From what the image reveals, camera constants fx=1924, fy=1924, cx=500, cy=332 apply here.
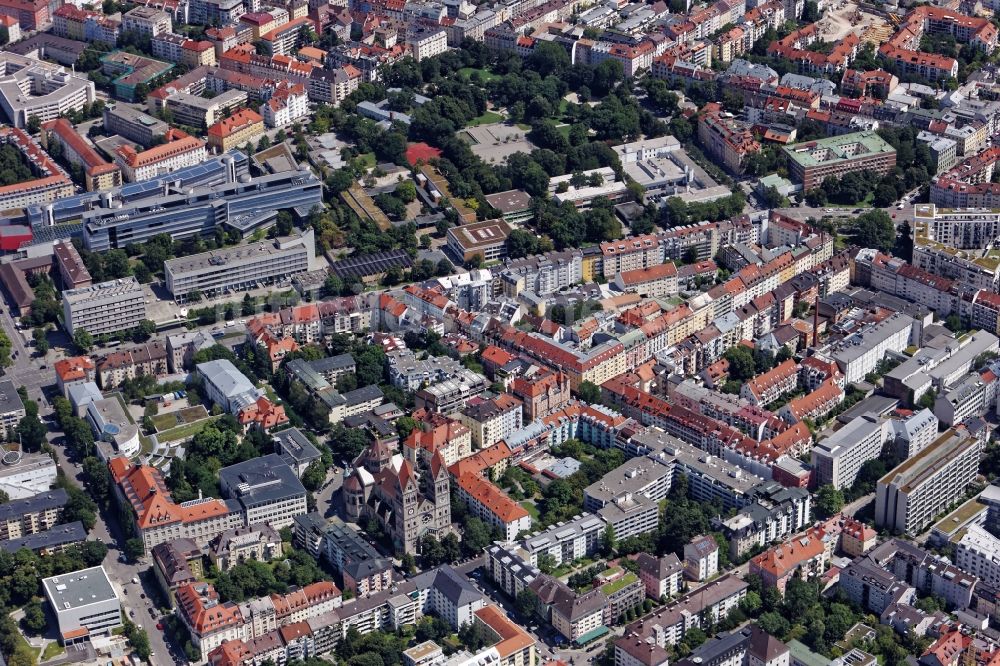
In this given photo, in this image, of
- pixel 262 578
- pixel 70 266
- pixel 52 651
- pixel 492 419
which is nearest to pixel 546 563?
pixel 492 419

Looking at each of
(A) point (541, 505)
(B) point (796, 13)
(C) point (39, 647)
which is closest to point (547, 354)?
(A) point (541, 505)

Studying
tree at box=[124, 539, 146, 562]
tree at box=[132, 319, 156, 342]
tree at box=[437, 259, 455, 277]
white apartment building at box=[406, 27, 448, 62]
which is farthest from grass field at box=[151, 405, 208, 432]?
white apartment building at box=[406, 27, 448, 62]

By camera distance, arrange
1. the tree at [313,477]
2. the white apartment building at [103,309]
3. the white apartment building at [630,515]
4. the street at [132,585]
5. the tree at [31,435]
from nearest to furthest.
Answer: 1. the street at [132,585]
2. the white apartment building at [630,515]
3. the tree at [313,477]
4. the tree at [31,435]
5. the white apartment building at [103,309]

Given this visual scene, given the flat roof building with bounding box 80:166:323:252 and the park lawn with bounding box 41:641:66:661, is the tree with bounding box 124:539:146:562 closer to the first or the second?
the park lawn with bounding box 41:641:66:661

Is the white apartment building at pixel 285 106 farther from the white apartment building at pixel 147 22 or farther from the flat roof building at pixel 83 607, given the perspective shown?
the flat roof building at pixel 83 607

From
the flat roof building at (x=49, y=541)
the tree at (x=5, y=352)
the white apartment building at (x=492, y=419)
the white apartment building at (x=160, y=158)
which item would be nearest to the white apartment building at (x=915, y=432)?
the white apartment building at (x=492, y=419)

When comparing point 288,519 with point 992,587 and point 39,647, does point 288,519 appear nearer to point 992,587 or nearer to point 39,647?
point 39,647
